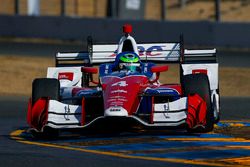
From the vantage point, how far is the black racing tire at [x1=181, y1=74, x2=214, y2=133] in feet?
43.1

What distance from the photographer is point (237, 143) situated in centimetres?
1258

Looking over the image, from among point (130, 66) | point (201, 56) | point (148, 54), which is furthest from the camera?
point (148, 54)

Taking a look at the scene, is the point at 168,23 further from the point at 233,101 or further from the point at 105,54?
the point at 105,54

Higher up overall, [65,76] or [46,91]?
[65,76]

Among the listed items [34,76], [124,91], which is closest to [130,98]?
[124,91]

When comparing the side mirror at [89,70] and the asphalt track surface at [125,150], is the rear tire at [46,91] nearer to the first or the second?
the asphalt track surface at [125,150]

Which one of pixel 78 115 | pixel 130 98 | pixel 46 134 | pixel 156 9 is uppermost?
pixel 156 9

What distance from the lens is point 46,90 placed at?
1366 cm

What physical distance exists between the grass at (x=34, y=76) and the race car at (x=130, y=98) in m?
7.33

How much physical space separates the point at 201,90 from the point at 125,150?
1.87 meters

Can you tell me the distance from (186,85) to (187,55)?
2456 mm

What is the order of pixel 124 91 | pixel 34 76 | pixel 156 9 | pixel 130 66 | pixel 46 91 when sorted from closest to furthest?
pixel 124 91
pixel 46 91
pixel 130 66
pixel 34 76
pixel 156 9

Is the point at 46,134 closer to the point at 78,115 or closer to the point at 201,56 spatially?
the point at 78,115

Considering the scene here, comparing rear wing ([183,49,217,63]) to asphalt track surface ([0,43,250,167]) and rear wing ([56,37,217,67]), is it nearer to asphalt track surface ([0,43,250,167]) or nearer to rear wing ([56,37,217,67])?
rear wing ([56,37,217,67])
